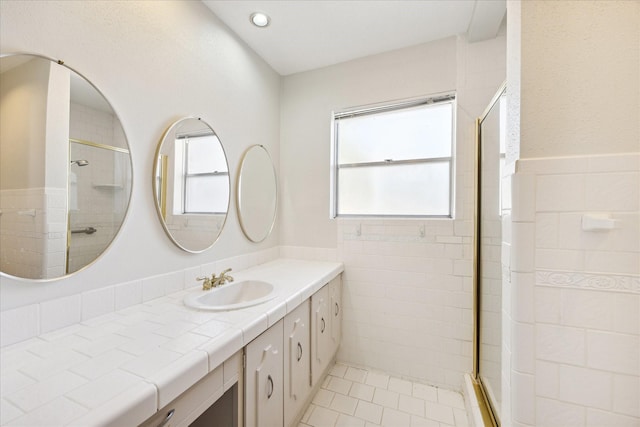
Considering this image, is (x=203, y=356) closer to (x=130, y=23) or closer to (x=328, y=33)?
(x=130, y=23)

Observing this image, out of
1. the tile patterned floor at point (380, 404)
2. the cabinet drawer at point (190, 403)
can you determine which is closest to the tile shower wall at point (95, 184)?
the cabinet drawer at point (190, 403)

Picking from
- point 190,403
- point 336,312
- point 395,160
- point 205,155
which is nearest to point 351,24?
point 395,160

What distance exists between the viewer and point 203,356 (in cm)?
81

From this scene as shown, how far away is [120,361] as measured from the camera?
2.54 ft

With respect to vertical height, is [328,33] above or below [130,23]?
above

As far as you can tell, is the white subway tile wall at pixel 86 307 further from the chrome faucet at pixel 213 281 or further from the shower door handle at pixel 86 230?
the shower door handle at pixel 86 230

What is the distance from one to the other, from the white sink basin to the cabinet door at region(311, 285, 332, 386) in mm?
347

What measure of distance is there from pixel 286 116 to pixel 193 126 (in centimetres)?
109

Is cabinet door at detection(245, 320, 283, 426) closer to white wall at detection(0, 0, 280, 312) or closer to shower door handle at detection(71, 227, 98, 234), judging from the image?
white wall at detection(0, 0, 280, 312)

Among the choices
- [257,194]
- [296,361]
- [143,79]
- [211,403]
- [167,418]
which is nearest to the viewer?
[167,418]

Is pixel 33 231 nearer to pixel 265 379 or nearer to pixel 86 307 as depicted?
pixel 86 307

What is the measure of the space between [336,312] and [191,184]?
56.9 inches

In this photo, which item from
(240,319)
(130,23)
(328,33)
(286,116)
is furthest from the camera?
(286,116)

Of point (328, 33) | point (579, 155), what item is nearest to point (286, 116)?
point (328, 33)
